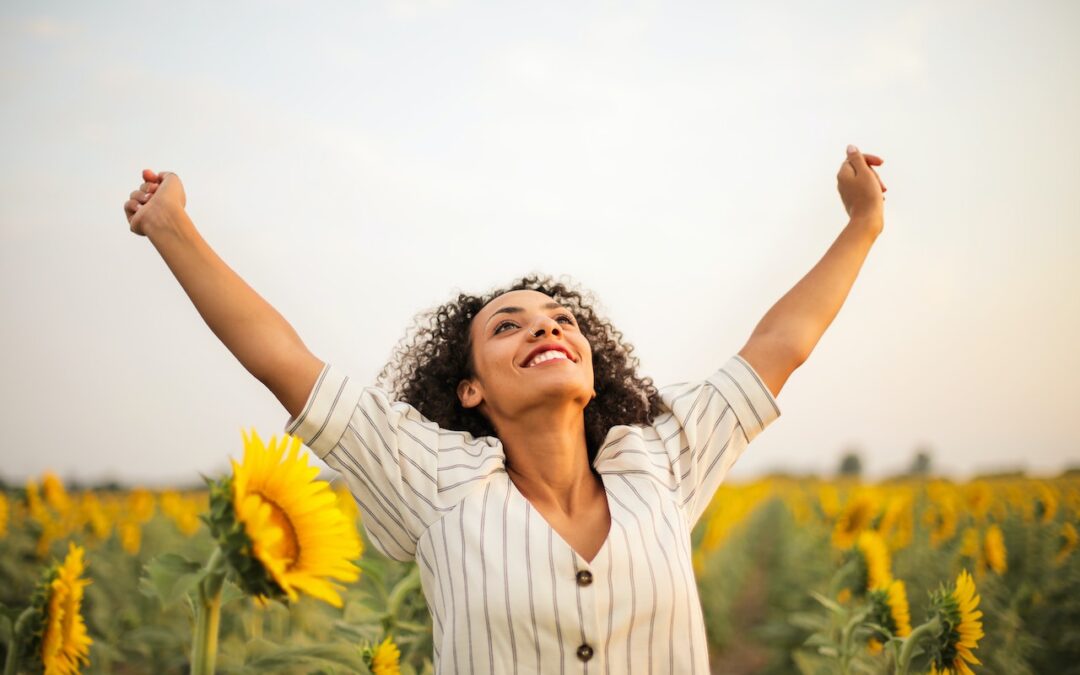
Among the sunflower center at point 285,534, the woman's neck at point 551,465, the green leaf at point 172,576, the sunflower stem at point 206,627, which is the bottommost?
the sunflower stem at point 206,627

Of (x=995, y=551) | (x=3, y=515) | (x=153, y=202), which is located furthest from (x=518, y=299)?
(x=995, y=551)

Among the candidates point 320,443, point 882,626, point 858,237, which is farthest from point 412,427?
point 882,626

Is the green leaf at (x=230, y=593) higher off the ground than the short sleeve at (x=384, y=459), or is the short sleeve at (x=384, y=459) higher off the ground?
the short sleeve at (x=384, y=459)

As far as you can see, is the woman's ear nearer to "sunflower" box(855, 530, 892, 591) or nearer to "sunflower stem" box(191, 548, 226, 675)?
"sunflower stem" box(191, 548, 226, 675)

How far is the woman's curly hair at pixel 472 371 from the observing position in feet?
8.36

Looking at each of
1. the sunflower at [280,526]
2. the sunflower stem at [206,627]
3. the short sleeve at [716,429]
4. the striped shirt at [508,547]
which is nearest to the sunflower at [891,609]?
the short sleeve at [716,429]

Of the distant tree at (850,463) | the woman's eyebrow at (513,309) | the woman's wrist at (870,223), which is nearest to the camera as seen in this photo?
the woman's eyebrow at (513,309)

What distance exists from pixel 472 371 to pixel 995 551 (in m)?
4.05

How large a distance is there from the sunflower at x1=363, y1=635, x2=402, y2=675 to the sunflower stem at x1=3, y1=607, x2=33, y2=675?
2.71 feet

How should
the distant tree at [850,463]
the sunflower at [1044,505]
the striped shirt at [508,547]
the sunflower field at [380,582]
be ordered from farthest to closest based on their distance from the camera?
1. the distant tree at [850,463]
2. the sunflower at [1044,505]
3. the striped shirt at [508,547]
4. the sunflower field at [380,582]

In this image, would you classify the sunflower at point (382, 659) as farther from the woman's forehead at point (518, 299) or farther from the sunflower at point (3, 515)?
the sunflower at point (3, 515)

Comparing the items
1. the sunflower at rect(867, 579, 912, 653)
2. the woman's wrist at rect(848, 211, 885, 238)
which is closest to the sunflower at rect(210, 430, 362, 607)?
the woman's wrist at rect(848, 211, 885, 238)

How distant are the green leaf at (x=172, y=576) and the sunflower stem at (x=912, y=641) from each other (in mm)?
2141

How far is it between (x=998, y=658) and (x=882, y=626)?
1195 mm
